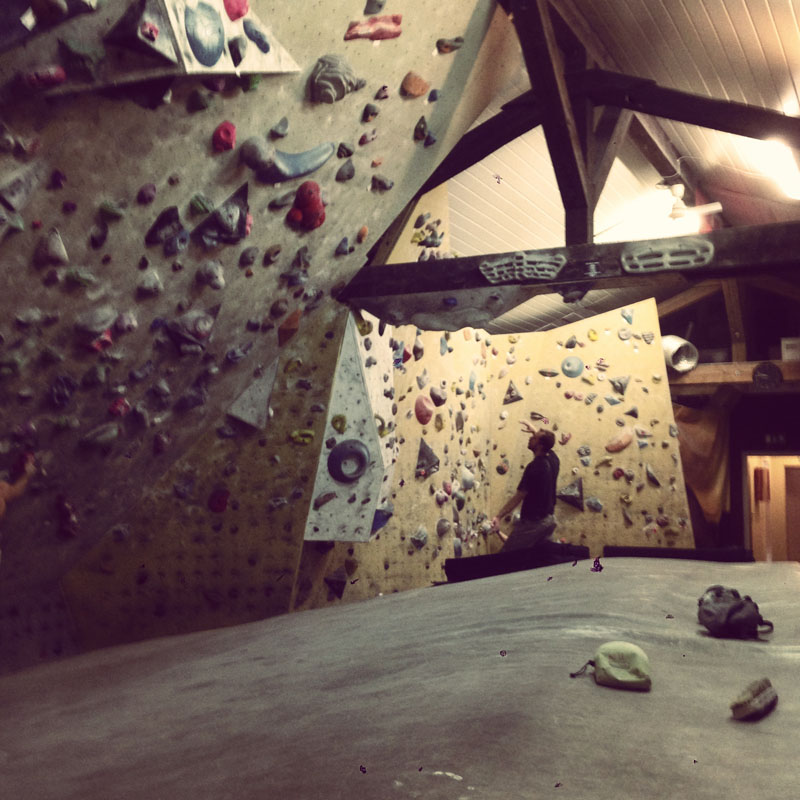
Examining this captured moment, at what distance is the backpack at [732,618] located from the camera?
247 centimetres

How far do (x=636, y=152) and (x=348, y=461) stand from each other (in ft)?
8.37

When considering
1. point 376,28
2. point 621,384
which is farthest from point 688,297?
point 376,28

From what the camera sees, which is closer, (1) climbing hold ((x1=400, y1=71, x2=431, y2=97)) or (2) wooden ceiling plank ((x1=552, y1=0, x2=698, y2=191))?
(1) climbing hold ((x1=400, y1=71, x2=431, y2=97))

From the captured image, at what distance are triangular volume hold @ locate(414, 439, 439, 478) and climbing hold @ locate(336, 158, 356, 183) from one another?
1862mm

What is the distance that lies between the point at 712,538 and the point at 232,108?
6.60m

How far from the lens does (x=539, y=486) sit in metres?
4.22

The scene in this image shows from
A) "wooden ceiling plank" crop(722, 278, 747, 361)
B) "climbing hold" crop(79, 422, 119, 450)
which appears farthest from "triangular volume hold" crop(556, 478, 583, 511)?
"climbing hold" crop(79, 422, 119, 450)

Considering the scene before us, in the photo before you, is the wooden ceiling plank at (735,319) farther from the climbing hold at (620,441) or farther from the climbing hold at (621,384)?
the climbing hold at (620,441)

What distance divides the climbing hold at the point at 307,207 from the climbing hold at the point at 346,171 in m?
0.10

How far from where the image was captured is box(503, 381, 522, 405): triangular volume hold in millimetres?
5453

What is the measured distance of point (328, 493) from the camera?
3.62 m

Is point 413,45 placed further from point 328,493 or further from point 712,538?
point 712,538

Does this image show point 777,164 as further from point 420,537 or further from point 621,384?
point 420,537

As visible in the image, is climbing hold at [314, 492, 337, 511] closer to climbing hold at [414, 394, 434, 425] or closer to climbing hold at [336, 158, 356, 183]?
climbing hold at [414, 394, 434, 425]
